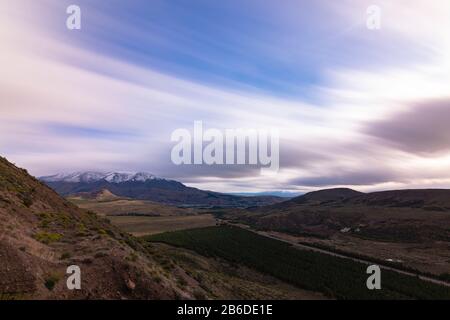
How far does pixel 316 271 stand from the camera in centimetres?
6006

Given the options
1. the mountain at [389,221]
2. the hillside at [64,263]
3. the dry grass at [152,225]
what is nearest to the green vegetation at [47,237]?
the hillside at [64,263]

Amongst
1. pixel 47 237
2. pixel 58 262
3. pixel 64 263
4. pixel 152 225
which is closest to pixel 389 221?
pixel 152 225

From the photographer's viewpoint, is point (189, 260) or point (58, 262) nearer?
point (58, 262)

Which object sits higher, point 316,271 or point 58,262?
point 58,262

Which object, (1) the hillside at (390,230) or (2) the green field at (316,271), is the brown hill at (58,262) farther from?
(1) the hillside at (390,230)

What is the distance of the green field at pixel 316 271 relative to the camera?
156 feet

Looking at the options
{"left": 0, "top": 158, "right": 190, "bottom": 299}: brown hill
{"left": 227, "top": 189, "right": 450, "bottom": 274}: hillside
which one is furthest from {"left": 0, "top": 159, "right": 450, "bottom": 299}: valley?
{"left": 227, "top": 189, "right": 450, "bottom": 274}: hillside

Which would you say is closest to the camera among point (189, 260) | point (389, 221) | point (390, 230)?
point (189, 260)

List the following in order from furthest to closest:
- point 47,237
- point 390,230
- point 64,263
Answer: point 390,230, point 47,237, point 64,263

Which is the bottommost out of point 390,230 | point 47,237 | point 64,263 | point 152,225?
point 152,225

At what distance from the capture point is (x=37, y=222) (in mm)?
29359

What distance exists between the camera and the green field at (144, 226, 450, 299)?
47656 mm

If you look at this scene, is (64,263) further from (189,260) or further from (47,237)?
(189,260)
